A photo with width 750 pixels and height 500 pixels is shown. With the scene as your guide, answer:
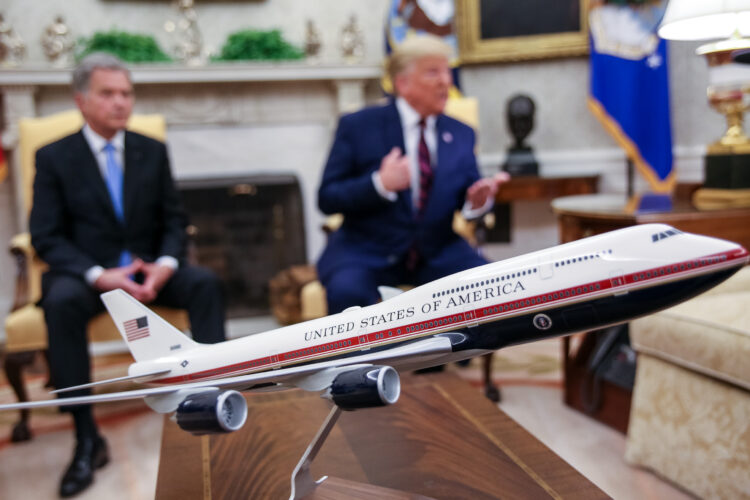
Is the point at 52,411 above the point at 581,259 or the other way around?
the other way around

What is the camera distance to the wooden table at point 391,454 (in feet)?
3.64

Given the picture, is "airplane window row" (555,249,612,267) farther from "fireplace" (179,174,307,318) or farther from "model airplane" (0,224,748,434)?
"fireplace" (179,174,307,318)

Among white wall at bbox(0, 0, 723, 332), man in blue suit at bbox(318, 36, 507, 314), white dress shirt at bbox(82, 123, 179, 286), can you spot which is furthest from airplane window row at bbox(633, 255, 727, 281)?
white wall at bbox(0, 0, 723, 332)

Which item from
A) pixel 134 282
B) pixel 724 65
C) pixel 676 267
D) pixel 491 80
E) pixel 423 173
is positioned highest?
pixel 491 80

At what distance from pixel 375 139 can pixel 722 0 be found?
3.61ft

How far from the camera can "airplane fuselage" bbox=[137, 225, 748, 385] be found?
0.85 metres

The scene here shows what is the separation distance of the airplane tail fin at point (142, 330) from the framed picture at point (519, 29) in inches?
138

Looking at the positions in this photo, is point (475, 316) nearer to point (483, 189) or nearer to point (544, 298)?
point (544, 298)

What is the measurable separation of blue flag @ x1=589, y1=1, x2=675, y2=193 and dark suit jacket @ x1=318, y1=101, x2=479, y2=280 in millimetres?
1984

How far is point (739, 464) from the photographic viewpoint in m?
1.58

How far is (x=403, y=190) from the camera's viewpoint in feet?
6.79

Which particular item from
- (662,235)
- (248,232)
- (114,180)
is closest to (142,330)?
(662,235)

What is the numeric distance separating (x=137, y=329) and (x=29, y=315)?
1493mm

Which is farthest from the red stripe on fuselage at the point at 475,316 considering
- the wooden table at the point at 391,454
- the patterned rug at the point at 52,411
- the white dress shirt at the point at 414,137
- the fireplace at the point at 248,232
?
the fireplace at the point at 248,232
